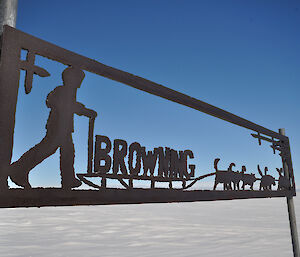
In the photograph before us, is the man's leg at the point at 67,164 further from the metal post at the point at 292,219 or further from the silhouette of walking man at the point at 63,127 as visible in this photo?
the metal post at the point at 292,219

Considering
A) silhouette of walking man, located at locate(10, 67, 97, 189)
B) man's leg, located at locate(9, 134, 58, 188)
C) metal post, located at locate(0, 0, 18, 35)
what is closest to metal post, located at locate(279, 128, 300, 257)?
silhouette of walking man, located at locate(10, 67, 97, 189)

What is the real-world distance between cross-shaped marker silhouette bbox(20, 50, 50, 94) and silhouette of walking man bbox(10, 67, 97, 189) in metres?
0.15

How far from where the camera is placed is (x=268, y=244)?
7.75m

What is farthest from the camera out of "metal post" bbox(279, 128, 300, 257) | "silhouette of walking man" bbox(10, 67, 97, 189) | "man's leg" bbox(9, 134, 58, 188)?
"metal post" bbox(279, 128, 300, 257)

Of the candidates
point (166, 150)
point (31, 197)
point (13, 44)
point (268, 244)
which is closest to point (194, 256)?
point (268, 244)

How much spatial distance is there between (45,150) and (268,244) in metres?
7.90

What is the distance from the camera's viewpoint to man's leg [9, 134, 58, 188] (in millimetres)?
1542

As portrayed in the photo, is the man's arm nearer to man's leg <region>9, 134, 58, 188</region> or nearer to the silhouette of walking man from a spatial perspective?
the silhouette of walking man

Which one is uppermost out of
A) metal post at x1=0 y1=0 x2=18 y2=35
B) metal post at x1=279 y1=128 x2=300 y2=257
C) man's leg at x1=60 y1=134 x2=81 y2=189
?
metal post at x1=0 y1=0 x2=18 y2=35

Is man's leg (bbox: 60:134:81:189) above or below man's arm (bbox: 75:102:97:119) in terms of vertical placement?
below

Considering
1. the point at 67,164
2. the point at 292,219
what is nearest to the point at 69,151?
the point at 67,164

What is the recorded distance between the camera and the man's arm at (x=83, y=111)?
73.4 inches

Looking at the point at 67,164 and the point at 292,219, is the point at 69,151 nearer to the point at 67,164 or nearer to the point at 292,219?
the point at 67,164

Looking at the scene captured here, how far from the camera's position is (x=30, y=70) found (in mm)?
1643
